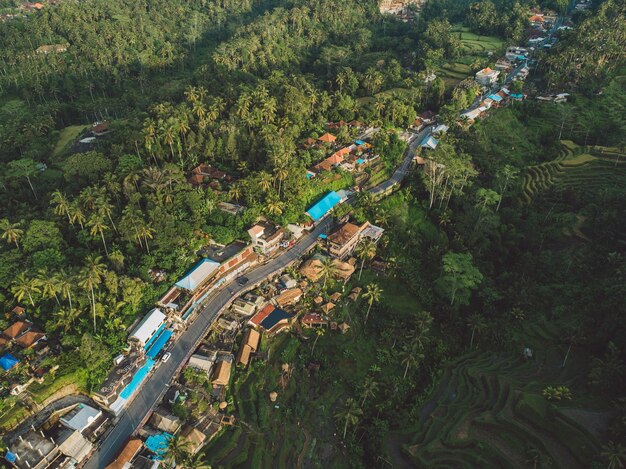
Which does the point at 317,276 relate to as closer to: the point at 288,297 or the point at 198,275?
the point at 288,297

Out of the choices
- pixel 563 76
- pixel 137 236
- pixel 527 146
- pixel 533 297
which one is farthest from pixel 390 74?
pixel 137 236

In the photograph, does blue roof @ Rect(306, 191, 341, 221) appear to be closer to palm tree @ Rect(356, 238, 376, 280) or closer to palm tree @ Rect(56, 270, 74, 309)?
palm tree @ Rect(356, 238, 376, 280)

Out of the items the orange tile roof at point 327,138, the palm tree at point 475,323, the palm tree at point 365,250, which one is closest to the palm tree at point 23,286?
the palm tree at point 365,250

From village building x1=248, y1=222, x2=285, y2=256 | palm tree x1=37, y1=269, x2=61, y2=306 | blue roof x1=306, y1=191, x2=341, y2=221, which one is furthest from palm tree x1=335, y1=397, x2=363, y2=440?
palm tree x1=37, y1=269, x2=61, y2=306

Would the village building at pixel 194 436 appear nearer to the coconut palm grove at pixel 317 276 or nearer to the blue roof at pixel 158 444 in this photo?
the coconut palm grove at pixel 317 276

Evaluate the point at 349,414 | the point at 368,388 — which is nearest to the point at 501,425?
the point at 368,388

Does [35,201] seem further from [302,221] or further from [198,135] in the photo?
[302,221]

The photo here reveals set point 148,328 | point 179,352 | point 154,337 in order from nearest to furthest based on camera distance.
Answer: point 148,328 → point 154,337 → point 179,352
